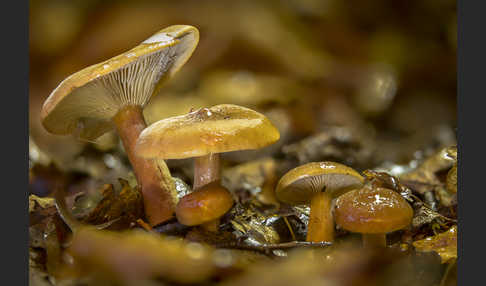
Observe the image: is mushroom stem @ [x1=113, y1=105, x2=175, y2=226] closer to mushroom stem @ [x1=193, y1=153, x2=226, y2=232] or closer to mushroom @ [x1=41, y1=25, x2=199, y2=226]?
mushroom @ [x1=41, y1=25, x2=199, y2=226]

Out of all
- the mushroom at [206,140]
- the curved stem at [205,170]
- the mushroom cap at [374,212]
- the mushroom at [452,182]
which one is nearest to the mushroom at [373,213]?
the mushroom cap at [374,212]

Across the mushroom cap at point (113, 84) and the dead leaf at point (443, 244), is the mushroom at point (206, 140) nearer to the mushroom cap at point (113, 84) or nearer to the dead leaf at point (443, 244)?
the mushroom cap at point (113, 84)

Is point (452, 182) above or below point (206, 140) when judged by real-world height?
below

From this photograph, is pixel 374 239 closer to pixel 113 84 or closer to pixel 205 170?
pixel 205 170

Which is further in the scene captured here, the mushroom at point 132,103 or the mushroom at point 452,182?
the mushroom at point 452,182

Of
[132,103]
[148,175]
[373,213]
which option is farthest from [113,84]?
[373,213]

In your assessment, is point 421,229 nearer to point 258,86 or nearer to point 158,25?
point 158,25

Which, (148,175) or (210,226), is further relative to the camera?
(148,175)
